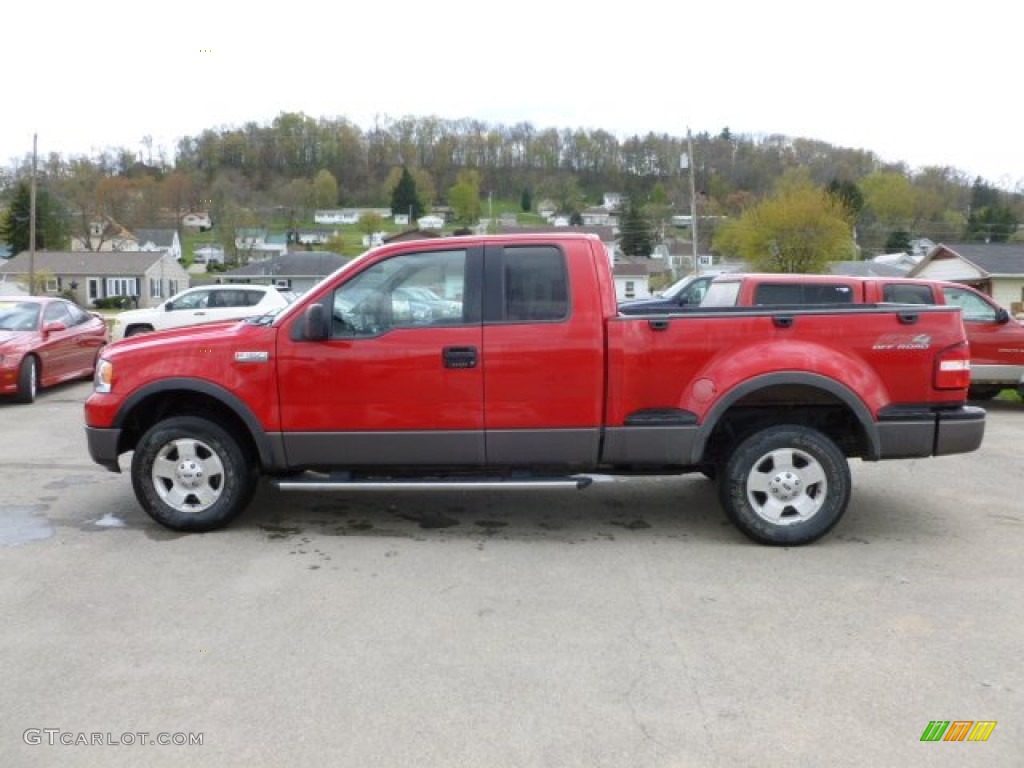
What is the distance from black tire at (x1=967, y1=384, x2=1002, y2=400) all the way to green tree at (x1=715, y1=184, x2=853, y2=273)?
41.0 meters

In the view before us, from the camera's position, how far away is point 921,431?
5535 mm

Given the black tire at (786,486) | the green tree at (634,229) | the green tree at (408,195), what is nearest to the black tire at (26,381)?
the black tire at (786,486)

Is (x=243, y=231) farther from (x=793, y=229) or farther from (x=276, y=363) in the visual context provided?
(x=276, y=363)

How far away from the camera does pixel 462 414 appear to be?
5594 millimetres

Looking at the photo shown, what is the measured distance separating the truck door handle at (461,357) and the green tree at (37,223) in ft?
292

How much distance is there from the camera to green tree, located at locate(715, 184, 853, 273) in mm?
54519

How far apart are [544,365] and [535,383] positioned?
13 cm

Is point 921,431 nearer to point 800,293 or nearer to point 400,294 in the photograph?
point 400,294

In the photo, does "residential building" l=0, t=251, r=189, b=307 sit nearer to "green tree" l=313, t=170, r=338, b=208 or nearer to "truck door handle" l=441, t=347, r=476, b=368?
"green tree" l=313, t=170, r=338, b=208

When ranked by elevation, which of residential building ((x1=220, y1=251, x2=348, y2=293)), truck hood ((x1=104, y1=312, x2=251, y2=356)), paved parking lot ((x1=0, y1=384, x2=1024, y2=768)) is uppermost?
residential building ((x1=220, y1=251, x2=348, y2=293))

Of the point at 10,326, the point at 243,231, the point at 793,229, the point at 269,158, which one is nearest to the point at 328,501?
the point at 10,326

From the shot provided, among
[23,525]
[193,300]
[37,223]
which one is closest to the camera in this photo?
[23,525]

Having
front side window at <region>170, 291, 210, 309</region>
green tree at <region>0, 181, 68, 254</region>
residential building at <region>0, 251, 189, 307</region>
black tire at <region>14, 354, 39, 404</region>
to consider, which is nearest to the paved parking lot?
black tire at <region>14, 354, 39, 404</region>


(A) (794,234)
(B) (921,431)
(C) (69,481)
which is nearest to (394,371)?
(B) (921,431)
